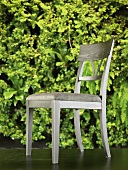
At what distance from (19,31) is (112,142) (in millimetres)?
1588

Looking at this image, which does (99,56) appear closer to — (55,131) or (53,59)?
(55,131)

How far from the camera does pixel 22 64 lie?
17.0 feet

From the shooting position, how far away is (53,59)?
17.3ft

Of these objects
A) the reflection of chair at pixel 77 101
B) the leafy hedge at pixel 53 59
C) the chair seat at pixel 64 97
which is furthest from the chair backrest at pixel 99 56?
the leafy hedge at pixel 53 59

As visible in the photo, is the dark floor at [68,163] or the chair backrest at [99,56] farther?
the chair backrest at [99,56]

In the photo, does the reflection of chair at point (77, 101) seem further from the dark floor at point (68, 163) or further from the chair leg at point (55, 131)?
the dark floor at point (68, 163)

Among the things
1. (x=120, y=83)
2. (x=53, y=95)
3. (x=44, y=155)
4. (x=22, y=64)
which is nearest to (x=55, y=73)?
(x=22, y=64)

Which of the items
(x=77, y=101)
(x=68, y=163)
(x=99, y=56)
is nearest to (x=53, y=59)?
(x=99, y=56)

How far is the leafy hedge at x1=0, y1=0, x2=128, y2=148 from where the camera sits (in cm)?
518

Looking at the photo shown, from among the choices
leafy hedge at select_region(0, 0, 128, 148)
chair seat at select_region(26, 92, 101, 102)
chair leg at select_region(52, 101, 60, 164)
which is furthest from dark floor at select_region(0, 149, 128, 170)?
leafy hedge at select_region(0, 0, 128, 148)

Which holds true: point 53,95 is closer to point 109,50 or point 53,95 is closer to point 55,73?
point 109,50

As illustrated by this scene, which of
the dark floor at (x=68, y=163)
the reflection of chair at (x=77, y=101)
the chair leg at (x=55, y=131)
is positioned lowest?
the dark floor at (x=68, y=163)

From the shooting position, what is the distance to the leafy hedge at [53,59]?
5.18 metres

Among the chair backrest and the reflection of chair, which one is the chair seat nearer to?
the reflection of chair
